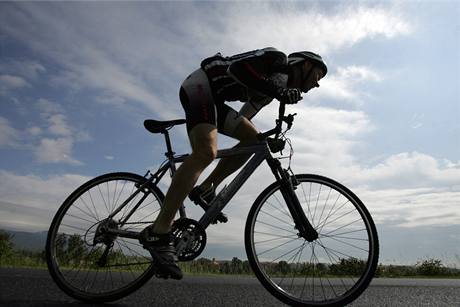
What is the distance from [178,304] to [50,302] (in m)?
1.10

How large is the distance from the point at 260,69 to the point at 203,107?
680 mm

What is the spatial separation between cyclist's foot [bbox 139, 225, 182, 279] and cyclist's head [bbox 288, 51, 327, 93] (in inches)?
78.3

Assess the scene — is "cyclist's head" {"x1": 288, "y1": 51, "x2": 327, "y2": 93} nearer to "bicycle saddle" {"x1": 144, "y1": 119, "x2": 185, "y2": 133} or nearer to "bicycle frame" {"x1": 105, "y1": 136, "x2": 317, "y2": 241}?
"bicycle frame" {"x1": 105, "y1": 136, "x2": 317, "y2": 241}

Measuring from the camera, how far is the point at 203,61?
3.90m

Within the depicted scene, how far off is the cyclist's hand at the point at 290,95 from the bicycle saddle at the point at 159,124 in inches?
42.3

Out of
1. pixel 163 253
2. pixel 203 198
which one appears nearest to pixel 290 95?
pixel 203 198

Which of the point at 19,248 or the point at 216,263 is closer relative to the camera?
the point at 19,248

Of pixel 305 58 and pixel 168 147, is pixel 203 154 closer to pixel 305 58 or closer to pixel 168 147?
pixel 168 147

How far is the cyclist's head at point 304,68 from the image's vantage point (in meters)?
3.91

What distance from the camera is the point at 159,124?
3.94 m

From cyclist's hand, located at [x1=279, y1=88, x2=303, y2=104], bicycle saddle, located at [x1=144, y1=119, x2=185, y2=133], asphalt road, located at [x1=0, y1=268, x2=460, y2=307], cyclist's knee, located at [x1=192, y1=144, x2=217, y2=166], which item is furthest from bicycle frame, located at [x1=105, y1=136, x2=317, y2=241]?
asphalt road, located at [x1=0, y1=268, x2=460, y2=307]

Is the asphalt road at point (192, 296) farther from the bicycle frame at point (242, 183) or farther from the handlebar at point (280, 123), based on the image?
the handlebar at point (280, 123)

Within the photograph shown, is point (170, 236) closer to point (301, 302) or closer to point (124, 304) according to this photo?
point (124, 304)

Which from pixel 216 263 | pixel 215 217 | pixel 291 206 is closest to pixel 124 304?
pixel 215 217
